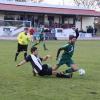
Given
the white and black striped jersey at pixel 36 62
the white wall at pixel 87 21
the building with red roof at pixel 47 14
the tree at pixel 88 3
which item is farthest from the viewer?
the tree at pixel 88 3

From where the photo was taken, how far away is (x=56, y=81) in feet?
44.4

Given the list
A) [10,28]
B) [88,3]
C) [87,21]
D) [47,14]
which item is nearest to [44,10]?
[47,14]

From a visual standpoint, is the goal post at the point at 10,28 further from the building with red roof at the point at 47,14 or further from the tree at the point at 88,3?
the tree at the point at 88,3

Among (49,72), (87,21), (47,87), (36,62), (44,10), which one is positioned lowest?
(47,87)

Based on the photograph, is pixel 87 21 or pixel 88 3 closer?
pixel 87 21

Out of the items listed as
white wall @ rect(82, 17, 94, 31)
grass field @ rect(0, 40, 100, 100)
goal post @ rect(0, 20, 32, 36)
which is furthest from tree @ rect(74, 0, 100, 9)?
grass field @ rect(0, 40, 100, 100)

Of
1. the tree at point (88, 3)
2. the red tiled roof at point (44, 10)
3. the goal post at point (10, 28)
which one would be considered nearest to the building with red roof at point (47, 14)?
the red tiled roof at point (44, 10)

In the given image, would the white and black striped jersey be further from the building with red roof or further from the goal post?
the building with red roof

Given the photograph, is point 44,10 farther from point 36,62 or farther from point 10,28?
point 36,62

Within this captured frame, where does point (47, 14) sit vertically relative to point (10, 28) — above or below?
above

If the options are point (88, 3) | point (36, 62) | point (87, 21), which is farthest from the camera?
point (88, 3)

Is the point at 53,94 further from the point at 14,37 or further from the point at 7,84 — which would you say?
the point at 14,37

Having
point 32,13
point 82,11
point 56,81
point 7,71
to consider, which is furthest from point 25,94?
point 82,11

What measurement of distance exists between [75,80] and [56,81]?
2.27ft
